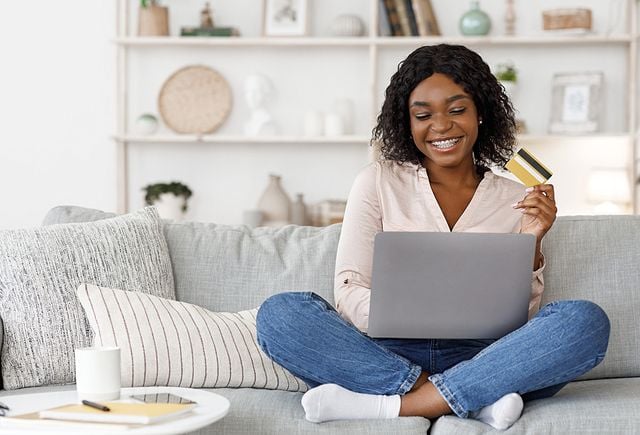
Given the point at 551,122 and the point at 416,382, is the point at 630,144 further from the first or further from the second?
the point at 416,382

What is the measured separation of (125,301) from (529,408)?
87cm

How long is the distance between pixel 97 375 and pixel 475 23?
130 inches

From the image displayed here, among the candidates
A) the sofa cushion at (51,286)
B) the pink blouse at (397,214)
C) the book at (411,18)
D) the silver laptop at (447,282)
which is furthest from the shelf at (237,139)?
the silver laptop at (447,282)

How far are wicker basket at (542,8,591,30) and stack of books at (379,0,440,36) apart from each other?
502 millimetres

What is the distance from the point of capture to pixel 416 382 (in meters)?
2.00

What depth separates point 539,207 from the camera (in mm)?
2193

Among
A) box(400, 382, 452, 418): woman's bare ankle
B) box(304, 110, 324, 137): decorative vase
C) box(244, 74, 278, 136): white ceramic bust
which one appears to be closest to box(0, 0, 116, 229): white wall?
box(244, 74, 278, 136): white ceramic bust

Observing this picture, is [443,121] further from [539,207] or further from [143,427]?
[143,427]

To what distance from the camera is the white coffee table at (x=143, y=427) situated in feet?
4.64

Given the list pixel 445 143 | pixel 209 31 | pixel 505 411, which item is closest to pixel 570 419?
pixel 505 411

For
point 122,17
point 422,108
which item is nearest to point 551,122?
point 122,17

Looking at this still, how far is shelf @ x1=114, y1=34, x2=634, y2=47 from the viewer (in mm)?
4500

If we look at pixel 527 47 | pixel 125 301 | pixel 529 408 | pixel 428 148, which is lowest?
pixel 529 408

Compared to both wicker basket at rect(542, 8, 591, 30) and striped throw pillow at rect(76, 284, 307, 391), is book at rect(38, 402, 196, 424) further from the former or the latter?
wicker basket at rect(542, 8, 591, 30)
